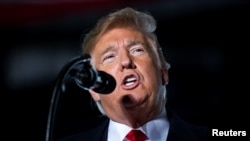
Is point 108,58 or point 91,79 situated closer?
point 91,79

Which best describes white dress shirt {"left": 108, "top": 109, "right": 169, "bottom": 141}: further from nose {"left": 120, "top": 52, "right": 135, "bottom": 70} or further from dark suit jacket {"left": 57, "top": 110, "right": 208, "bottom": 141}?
nose {"left": 120, "top": 52, "right": 135, "bottom": 70}

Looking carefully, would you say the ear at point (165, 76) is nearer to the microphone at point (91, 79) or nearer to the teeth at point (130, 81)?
the teeth at point (130, 81)

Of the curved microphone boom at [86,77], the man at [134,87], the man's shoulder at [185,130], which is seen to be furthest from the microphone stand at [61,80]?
the man's shoulder at [185,130]

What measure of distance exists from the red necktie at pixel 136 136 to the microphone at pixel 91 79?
397 millimetres

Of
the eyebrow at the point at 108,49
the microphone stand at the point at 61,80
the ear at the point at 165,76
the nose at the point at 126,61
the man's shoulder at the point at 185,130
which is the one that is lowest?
the man's shoulder at the point at 185,130

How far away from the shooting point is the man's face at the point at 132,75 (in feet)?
3.89

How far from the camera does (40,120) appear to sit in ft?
4.14

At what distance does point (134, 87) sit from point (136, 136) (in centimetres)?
12

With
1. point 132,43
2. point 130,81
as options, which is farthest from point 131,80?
point 132,43

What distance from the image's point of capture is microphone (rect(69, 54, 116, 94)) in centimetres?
80

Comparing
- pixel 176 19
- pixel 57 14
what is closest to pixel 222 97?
pixel 176 19

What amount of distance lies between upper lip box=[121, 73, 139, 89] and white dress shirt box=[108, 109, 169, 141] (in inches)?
4.4

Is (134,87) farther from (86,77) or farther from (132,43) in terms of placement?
(86,77)

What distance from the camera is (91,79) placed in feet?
2.60
